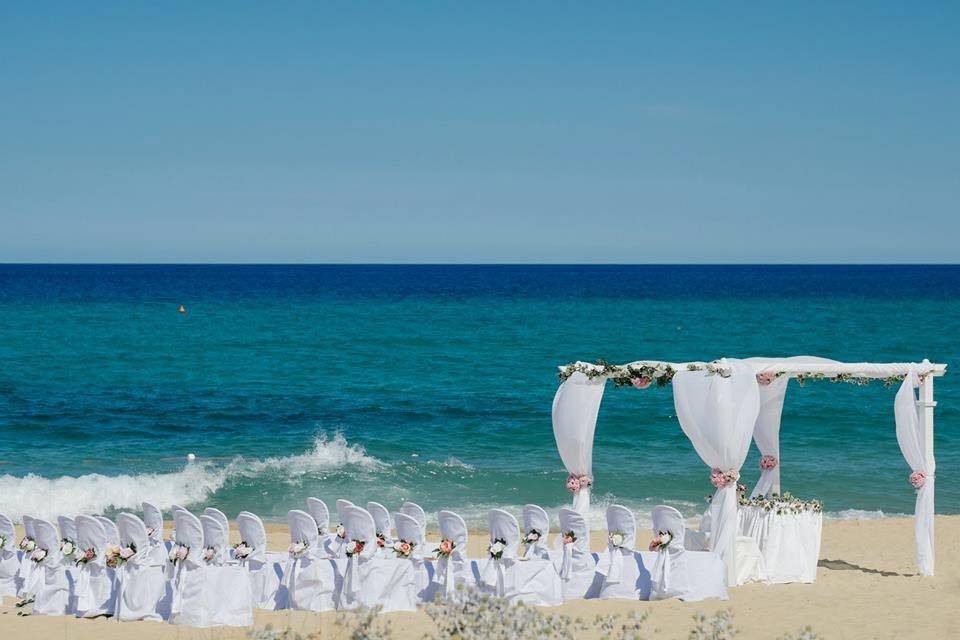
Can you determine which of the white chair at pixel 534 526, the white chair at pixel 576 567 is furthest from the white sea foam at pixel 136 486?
the white chair at pixel 576 567

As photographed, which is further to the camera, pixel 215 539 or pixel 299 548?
pixel 299 548

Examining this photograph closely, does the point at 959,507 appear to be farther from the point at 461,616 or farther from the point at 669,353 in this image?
the point at 669,353

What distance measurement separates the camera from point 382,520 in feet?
39.9

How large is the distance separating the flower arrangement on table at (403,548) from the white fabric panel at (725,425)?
3.29m

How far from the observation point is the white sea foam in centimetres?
1981

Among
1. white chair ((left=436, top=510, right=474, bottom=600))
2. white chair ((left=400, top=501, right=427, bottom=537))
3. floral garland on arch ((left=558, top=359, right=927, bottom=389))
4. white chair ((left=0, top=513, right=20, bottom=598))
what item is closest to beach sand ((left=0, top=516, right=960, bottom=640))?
white chair ((left=0, top=513, right=20, bottom=598))

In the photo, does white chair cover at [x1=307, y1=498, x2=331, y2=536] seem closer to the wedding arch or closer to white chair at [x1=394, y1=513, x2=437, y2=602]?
white chair at [x1=394, y1=513, x2=437, y2=602]

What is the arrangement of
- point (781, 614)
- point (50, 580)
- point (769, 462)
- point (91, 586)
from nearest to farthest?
point (781, 614) → point (91, 586) → point (50, 580) → point (769, 462)

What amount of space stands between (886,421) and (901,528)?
11795 mm

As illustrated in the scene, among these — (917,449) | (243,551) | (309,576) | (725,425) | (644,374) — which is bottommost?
(309,576)

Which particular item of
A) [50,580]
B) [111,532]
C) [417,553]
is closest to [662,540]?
[417,553]

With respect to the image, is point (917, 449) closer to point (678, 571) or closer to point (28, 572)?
point (678, 571)

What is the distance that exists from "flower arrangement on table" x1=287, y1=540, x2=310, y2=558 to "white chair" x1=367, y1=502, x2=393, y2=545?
0.75m

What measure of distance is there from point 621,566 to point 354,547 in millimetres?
2849
